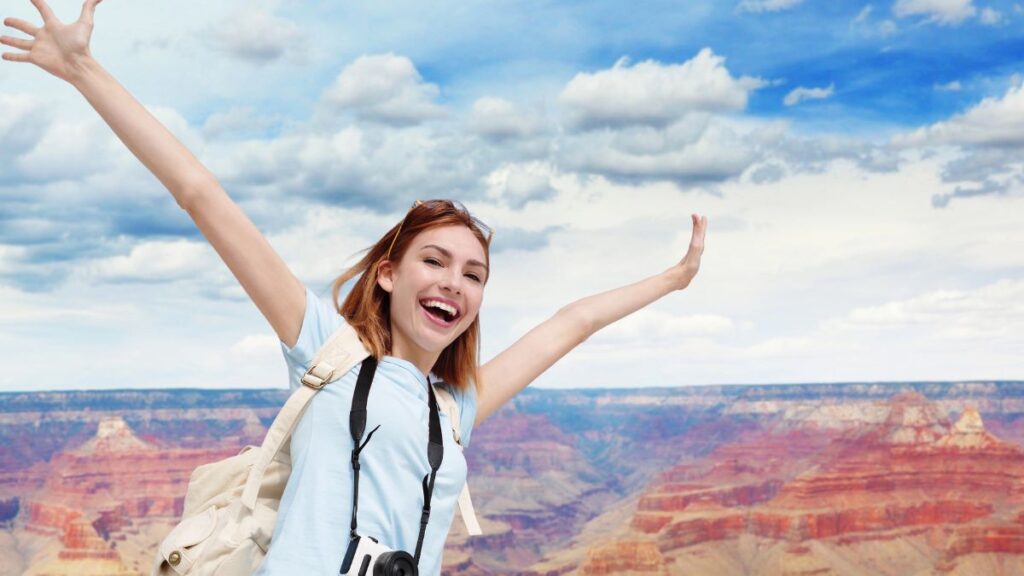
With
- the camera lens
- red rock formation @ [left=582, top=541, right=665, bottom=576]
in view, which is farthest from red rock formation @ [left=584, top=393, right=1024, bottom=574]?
the camera lens

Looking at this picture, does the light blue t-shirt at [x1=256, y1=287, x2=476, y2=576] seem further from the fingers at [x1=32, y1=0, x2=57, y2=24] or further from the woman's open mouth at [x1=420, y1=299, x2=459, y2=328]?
the fingers at [x1=32, y1=0, x2=57, y2=24]

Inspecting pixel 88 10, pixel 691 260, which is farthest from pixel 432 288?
pixel 691 260

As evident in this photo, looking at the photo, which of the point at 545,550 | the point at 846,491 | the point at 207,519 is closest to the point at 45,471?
the point at 545,550

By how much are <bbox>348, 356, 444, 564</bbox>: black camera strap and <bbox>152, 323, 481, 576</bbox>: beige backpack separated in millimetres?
43

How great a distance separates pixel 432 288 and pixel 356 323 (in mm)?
214

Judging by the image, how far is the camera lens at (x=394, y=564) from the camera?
2.40 metres

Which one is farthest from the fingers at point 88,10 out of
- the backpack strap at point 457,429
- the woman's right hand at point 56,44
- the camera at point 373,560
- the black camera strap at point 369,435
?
the camera at point 373,560

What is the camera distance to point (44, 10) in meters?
2.51

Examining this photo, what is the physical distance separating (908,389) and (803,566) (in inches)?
812

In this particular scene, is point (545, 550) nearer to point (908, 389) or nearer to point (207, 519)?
point (908, 389)

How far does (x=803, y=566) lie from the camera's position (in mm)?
62656

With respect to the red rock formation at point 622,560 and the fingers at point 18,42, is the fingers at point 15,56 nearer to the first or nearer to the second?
the fingers at point 18,42

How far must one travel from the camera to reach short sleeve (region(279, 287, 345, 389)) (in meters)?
2.52

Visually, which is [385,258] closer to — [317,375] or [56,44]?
[317,375]
